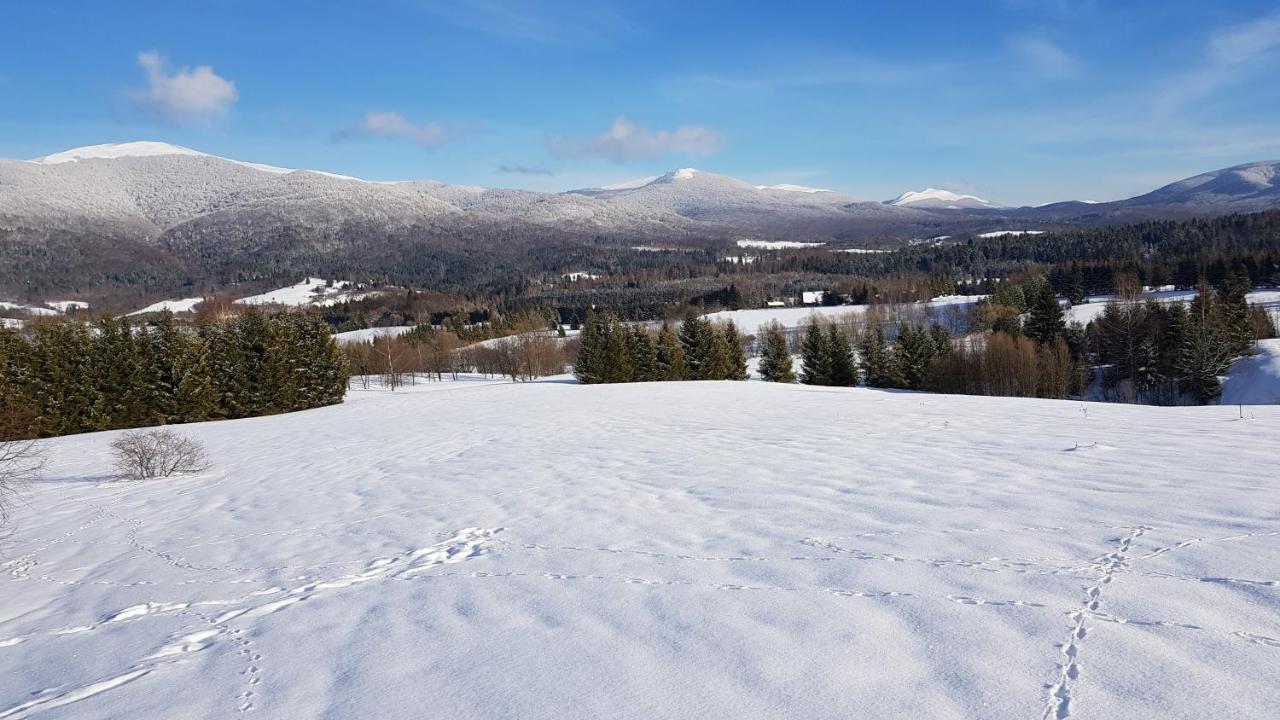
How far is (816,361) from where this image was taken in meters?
58.2

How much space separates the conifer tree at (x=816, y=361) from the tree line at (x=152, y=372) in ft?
128

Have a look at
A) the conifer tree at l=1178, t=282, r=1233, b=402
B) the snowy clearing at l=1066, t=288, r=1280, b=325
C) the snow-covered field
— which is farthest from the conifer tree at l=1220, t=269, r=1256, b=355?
the snow-covered field

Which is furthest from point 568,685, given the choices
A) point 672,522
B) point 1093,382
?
point 1093,382

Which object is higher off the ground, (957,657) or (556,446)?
(957,657)

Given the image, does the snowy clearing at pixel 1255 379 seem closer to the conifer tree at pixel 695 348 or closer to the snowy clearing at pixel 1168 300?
the snowy clearing at pixel 1168 300

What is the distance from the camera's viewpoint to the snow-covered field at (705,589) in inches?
165

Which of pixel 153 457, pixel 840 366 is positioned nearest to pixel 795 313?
pixel 840 366

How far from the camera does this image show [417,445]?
20.8 metres

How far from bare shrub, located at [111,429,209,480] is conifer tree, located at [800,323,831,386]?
47.3 meters

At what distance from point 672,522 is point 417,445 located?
553 inches

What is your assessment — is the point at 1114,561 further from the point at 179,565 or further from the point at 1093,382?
the point at 1093,382

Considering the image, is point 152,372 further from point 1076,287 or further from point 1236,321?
point 1076,287

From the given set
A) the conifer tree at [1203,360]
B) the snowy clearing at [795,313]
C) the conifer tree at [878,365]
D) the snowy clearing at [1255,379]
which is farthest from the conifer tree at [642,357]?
the snowy clearing at [795,313]

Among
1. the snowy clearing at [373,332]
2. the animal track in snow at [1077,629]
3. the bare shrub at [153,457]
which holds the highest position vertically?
the snowy clearing at [373,332]
